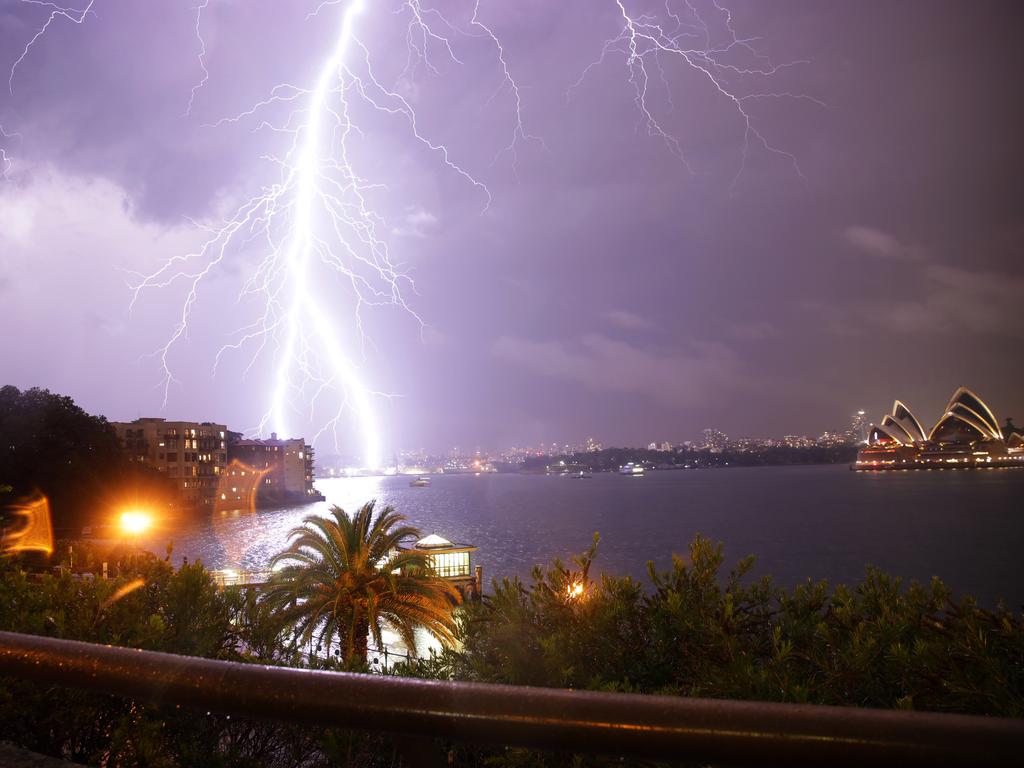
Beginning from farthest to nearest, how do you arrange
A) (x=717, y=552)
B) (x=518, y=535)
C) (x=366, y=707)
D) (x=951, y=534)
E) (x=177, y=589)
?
1. (x=518, y=535)
2. (x=951, y=534)
3. (x=717, y=552)
4. (x=177, y=589)
5. (x=366, y=707)

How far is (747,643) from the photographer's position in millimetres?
4965

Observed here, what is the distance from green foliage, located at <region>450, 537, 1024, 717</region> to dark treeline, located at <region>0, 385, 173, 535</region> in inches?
2104

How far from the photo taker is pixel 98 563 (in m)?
8.52

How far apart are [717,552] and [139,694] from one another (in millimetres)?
4740

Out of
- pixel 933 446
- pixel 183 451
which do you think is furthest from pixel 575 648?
pixel 933 446

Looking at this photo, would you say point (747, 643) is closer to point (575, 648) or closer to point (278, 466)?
point (575, 648)

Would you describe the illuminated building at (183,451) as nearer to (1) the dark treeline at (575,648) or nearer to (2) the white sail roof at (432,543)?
(2) the white sail roof at (432,543)

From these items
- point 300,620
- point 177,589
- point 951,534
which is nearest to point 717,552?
point 177,589

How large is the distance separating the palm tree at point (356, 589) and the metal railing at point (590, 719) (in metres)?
14.7

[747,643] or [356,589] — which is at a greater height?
[747,643]

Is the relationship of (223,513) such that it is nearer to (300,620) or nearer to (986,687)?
(300,620)

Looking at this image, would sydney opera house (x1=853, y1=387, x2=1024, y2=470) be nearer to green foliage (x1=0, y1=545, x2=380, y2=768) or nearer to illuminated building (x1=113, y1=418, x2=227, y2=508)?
illuminated building (x1=113, y1=418, x2=227, y2=508)

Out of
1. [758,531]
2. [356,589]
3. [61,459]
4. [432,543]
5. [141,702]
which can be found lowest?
[758,531]

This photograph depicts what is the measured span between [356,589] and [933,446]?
17914 centimetres
